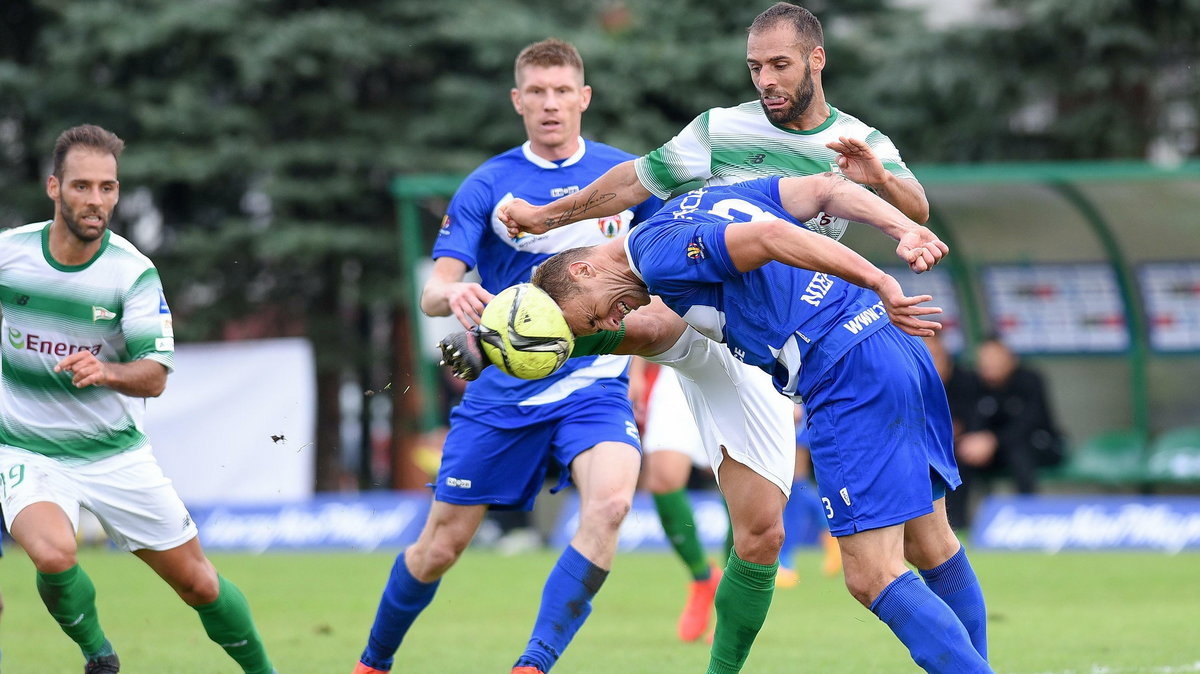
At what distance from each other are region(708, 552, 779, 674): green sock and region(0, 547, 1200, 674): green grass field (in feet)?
4.89

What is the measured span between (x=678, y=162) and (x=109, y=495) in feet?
9.25

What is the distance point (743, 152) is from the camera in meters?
6.05

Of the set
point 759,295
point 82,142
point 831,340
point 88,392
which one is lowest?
point 88,392

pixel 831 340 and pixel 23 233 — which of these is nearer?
pixel 831 340

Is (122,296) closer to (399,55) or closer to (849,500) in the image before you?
(849,500)

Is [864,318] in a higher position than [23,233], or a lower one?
lower

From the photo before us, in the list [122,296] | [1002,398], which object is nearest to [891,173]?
[122,296]

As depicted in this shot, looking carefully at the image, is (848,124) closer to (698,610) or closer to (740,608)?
(740,608)

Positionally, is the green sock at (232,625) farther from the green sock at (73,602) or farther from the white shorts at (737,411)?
the white shorts at (737,411)

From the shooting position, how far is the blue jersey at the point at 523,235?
23.3ft

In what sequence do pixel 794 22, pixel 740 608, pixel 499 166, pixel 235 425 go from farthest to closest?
pixel 235 425, pixel 499 166, pixel 740 608, pixel 794 22

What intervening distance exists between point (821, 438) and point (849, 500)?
0.24m

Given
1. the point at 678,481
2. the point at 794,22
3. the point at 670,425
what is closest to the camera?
the point at 794,22

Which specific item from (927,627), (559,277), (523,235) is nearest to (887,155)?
(559,277)
